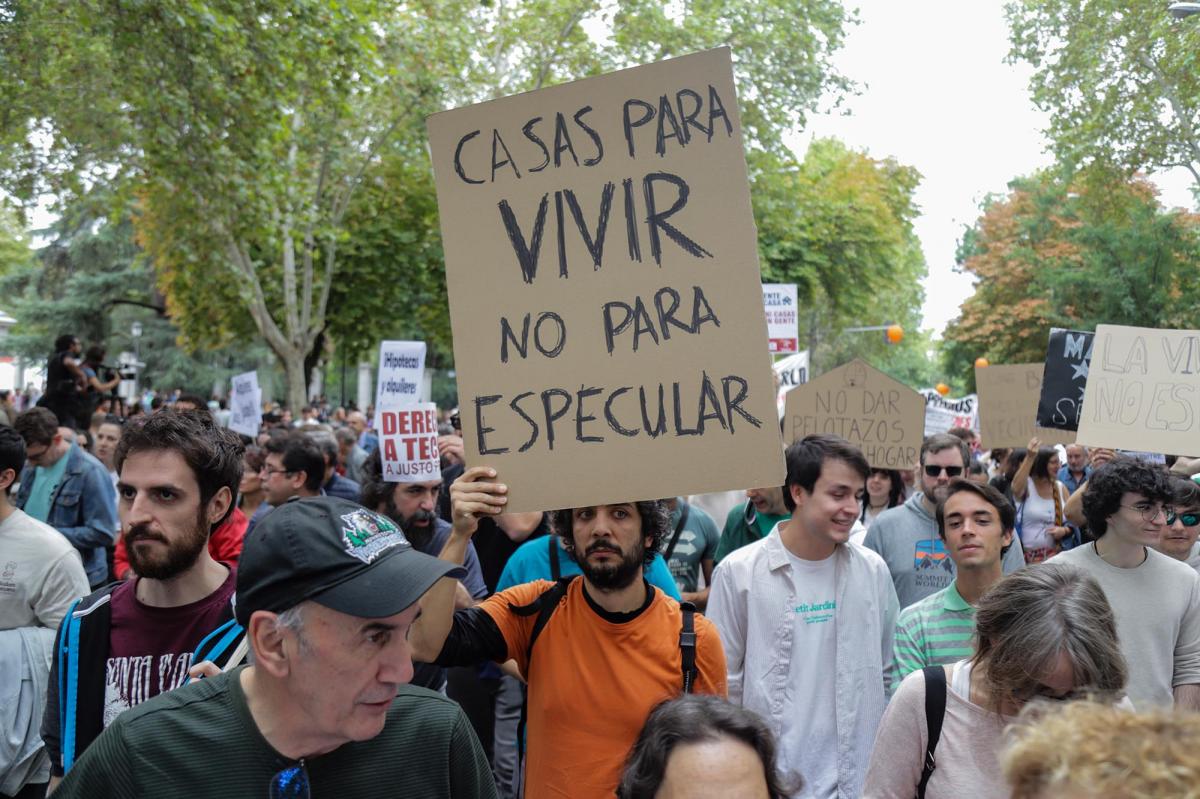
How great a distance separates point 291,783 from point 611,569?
5.07 feet

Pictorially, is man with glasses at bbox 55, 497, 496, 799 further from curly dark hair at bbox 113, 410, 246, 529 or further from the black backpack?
the black backpack

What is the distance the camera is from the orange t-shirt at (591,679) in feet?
10.6

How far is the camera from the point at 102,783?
76.8 inches

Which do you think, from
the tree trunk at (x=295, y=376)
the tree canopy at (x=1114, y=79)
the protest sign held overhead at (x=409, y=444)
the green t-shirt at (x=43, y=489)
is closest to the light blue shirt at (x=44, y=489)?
the green t-shirt at (x=43, y=489)

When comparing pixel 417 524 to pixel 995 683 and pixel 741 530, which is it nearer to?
pixel 741 530

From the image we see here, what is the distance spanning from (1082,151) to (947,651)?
69.3ft

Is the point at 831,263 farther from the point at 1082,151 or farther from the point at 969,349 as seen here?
the point at 969,349

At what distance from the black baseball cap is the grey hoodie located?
395cm

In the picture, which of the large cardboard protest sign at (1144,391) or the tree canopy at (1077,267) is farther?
the tree canopy at (1077,267)

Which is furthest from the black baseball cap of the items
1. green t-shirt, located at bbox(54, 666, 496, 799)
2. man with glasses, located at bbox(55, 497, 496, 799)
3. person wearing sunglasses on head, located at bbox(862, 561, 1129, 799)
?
person wearing sunglasses on head, located at bbox(862, 561, 1129, 799)

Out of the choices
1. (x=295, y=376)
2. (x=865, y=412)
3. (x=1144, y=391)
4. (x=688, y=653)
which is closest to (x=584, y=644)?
(x=688, y=653)

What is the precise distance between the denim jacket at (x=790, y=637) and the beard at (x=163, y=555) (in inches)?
73.9

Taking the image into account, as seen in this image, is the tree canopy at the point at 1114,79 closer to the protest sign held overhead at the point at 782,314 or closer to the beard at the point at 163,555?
the protest sign held overhead at the point at 782,314

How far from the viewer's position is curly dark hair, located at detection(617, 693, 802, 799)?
2.38 metres
